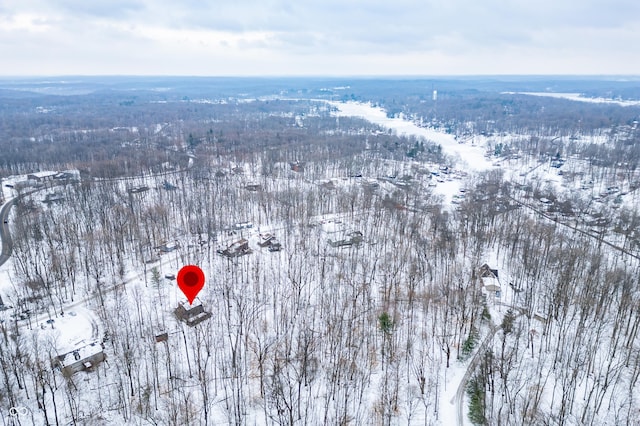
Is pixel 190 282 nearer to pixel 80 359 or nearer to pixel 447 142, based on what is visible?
pixel 80 359

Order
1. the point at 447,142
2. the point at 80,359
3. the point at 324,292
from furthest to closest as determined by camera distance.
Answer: the point at 447,142 → the point at 324,292 → the point at 80,359

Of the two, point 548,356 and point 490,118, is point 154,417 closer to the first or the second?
point 548,356

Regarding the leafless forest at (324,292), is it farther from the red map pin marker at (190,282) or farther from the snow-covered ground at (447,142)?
the snow-covered ground at (447,142)

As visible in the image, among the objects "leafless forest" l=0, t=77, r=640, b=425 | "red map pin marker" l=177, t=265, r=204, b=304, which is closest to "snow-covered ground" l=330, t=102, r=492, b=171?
"leafless forest" l=0, t=77, r=640, b=425

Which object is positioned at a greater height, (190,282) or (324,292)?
(190,282)

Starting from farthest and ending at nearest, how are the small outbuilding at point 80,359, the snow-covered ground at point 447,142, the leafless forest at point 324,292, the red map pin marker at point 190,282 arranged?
1. the snow-covered ground at point 447,142
2. the red map pin marker at point 190,282
3. the small outbuilding at point 80,359
4. the leafless forest at point 324,292

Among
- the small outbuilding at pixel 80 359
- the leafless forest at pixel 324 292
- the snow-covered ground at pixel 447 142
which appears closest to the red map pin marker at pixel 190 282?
the leafless forest at pixel 324 292

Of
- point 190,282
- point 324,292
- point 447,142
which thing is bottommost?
point 324,292

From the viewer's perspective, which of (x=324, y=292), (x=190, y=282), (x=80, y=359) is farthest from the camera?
(x=324, y=292)

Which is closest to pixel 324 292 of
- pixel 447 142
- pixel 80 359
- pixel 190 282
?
pixel 190 282
